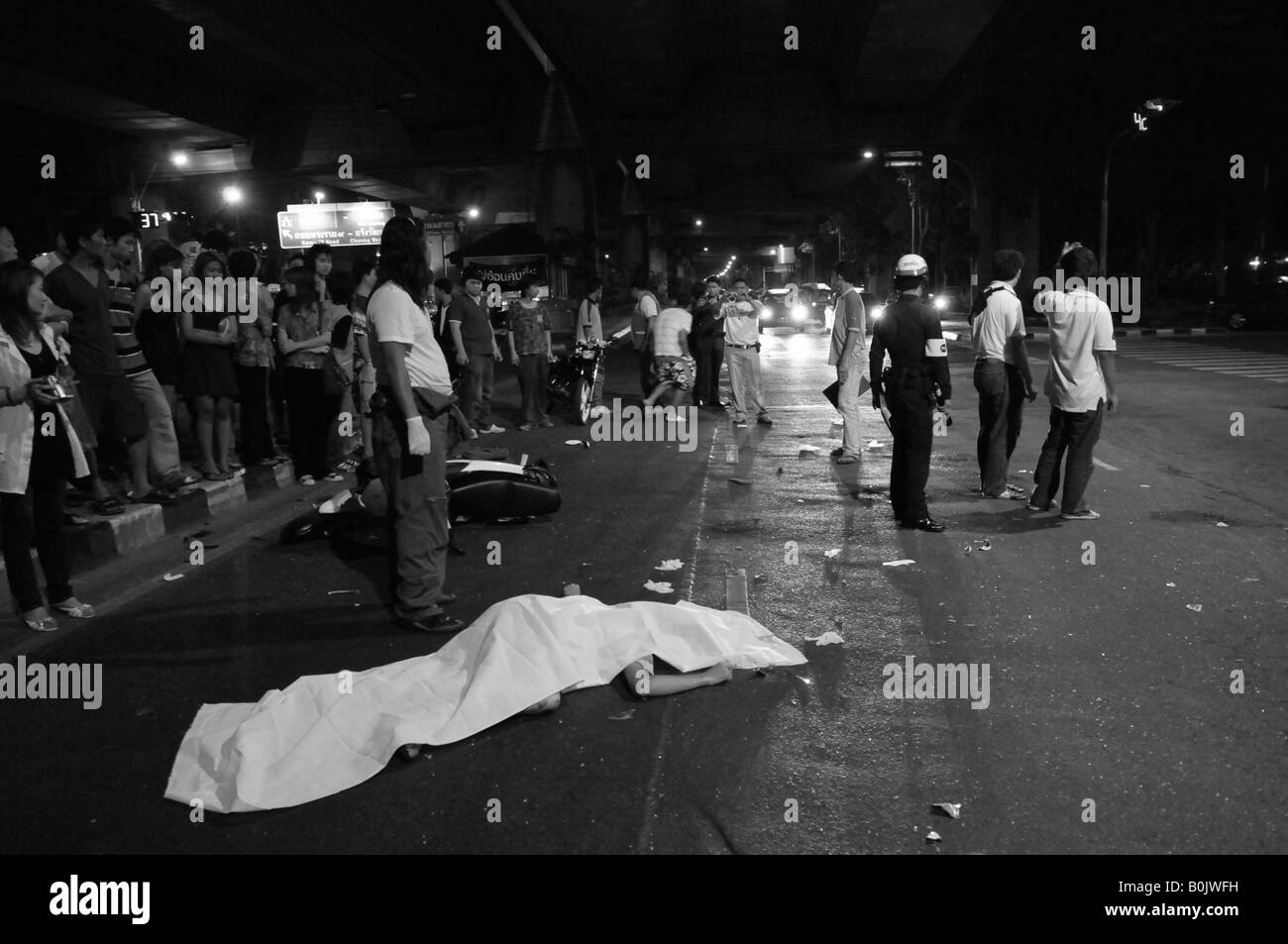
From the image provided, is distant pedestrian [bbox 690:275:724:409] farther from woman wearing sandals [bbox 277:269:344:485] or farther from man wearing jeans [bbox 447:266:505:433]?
woman wearing sandals [bbox 277:269:344:485]

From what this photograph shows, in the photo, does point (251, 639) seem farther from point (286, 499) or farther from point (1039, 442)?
point (1039, 442)

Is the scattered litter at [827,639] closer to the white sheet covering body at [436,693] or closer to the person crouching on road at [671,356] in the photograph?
the white sheet covering body at [436,693]

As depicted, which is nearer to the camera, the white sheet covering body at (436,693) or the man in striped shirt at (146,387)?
the white sheet covering body at (436,693)

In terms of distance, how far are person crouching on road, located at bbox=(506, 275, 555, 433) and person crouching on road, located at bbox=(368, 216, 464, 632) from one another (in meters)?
9.10

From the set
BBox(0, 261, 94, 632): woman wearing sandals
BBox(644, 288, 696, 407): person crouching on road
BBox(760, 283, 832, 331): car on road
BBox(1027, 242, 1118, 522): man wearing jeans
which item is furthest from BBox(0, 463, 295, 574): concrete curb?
BBox(760, 283, 832, 331): car on road

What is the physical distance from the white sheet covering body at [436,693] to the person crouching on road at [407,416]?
3.45 feet

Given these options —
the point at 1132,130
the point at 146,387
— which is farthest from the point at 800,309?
the point at 146,387

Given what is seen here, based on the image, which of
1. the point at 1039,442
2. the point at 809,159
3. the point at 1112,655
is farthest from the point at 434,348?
the point at 809,159

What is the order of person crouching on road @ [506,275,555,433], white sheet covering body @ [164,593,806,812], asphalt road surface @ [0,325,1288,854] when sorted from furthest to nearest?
1. person crouching on road @ [506,275,555,433]
2. white sheet covering body @ [164,593,806,812]
3. asphalt road surface @ [0,325,1288,854]

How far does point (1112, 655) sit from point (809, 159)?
50.2 meters

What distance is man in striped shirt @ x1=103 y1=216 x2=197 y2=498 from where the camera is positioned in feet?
29.1

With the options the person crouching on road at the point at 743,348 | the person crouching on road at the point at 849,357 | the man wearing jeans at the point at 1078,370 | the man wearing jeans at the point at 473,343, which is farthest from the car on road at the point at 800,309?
the man wearing jeans at the point at 1078,370

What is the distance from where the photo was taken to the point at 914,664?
544cm

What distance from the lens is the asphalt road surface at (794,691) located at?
12.8 feet
